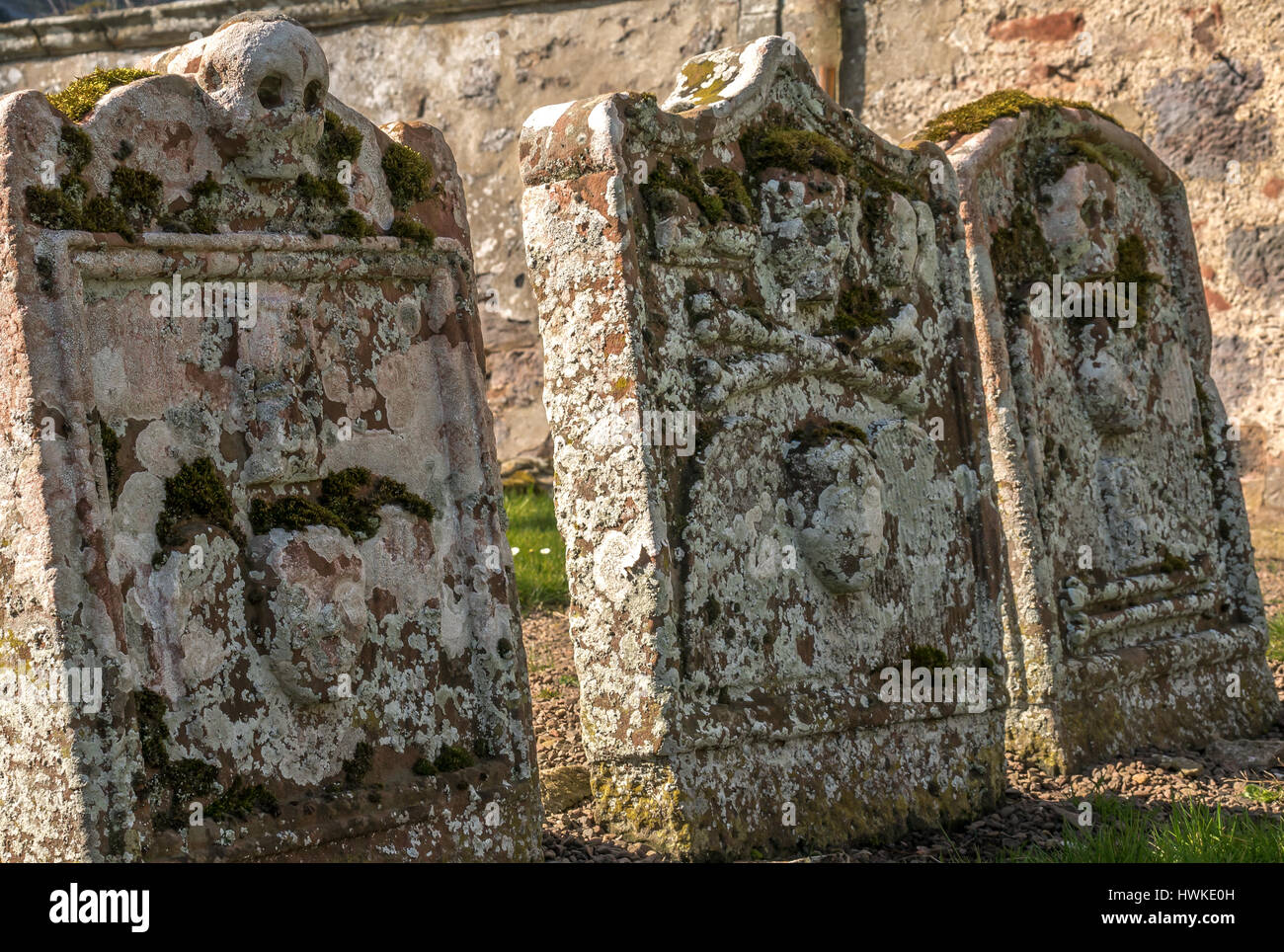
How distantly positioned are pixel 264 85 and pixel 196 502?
0.79 m

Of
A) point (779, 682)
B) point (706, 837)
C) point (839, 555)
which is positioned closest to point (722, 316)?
point (839, 555)

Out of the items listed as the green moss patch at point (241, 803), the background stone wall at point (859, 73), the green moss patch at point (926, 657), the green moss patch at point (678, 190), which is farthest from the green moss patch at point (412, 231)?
the background stone wall at point (859, 73)

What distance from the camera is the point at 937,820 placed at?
12.0ft

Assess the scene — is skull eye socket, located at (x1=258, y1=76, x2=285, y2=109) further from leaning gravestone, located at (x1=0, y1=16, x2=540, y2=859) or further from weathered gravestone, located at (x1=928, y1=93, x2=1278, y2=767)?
weathered gravestone, located at (x1=928, y1=93, x2=1278, y2=767)

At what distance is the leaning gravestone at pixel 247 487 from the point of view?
2338 millimetres

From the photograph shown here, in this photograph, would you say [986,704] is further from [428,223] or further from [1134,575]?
[428,223]

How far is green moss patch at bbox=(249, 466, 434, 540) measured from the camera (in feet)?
8.82

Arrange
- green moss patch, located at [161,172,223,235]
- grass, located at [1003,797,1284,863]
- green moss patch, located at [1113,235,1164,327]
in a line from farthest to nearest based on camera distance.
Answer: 1. green moss patch, located at [1113,235,1164,327]
2. grass, located at [1003,797,1284,863]
3. green moss patch, located at [161,172,223,235]

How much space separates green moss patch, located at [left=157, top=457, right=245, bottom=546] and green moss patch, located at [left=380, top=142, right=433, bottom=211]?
2.38 ft

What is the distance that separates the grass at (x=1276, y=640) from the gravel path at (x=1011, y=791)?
575 mm

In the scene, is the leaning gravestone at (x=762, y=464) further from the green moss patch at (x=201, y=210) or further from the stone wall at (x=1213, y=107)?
the stone wall at (x=1213, y=107)

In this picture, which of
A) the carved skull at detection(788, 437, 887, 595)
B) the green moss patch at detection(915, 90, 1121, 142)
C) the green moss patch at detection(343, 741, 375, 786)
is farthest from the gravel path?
the green moss patch at detection(915, 90, 1121, 142)

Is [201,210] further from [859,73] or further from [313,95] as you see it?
[859,73]

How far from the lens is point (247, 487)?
267cm
